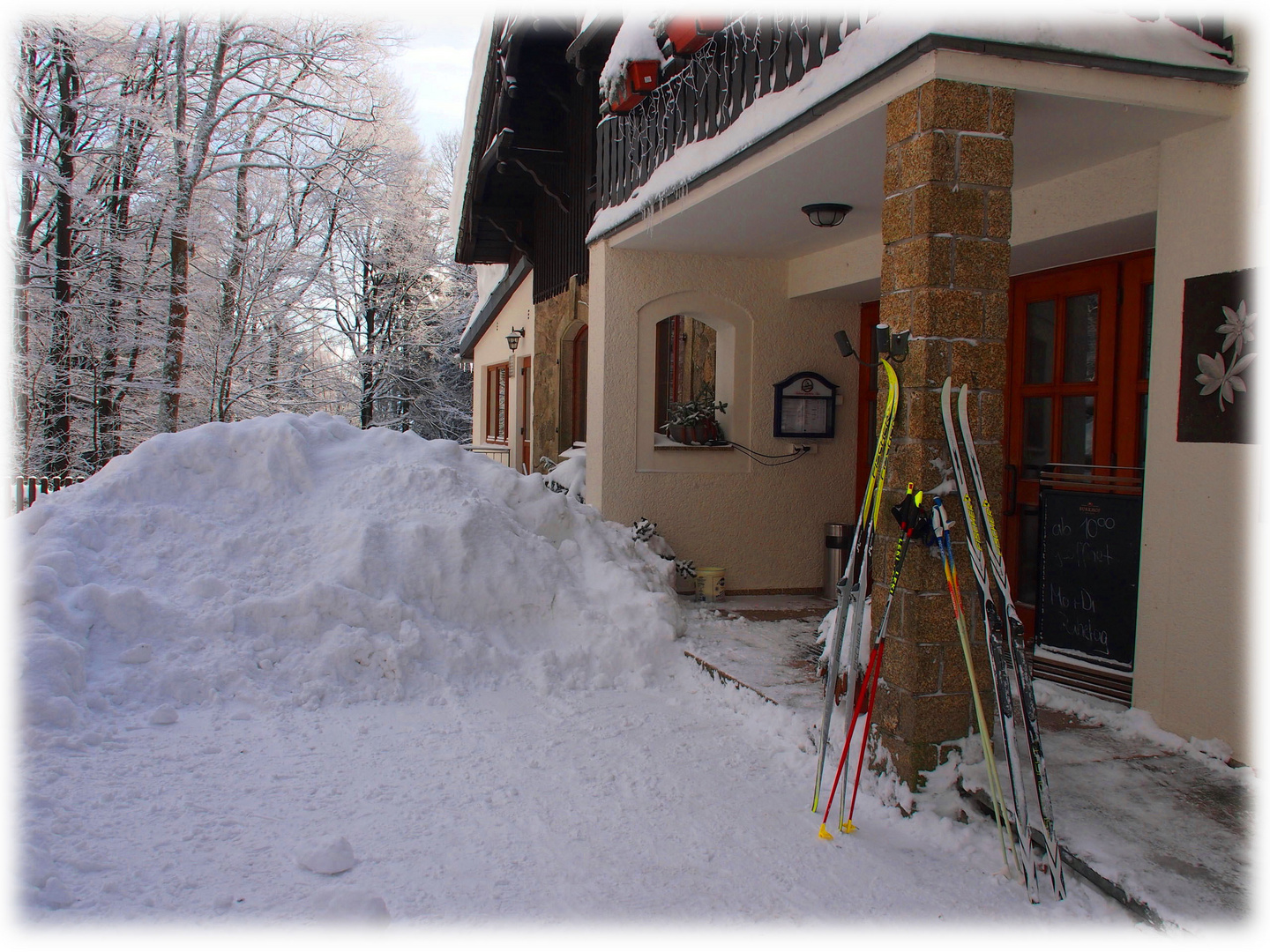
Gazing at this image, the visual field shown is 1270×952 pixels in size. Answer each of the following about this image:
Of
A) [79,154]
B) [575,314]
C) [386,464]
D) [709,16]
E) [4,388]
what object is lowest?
[386,464]

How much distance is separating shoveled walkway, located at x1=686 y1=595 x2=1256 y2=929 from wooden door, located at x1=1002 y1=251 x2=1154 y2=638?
1351 mm

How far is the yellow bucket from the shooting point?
23.7 ft

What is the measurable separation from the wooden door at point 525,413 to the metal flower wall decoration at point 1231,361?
9.67 metres

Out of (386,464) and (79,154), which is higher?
(79,154)

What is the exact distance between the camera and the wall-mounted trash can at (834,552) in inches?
287

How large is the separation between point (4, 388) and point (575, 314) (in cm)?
863

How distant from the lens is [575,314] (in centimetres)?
1023

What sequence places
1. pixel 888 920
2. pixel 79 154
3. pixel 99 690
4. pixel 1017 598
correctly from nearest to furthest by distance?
pixel 888 920
pixel 99 690
pixel 1017 598
pixel 79 154

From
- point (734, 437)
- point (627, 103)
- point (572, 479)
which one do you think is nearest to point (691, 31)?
point (627, 103)

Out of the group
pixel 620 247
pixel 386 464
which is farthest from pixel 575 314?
pixel 386 464

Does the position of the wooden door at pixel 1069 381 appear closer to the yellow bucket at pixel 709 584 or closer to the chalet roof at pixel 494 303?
the yellow bucket at pixel 709 584

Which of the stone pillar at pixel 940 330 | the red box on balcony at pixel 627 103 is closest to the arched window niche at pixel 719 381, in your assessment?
the red box on balcony at pixel 627 103

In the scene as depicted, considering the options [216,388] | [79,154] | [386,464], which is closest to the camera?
[386,464]

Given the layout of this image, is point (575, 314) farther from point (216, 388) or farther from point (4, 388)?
point (216, 388)
